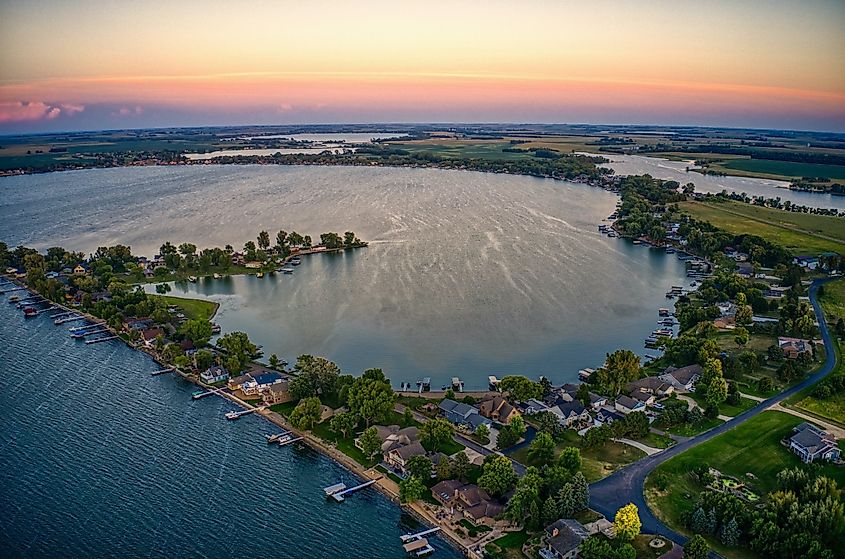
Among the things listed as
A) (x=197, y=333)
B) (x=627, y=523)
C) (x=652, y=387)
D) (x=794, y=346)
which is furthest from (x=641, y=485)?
(x=197, y=333)

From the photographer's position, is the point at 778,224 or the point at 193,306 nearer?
the point at 193,306

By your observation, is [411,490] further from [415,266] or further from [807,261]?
[807,261]

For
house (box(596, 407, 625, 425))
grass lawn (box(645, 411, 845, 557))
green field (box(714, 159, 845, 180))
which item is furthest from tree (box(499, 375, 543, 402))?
green field (box(714, 159, 845, 180))

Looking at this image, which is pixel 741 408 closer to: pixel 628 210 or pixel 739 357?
pixel 739 357

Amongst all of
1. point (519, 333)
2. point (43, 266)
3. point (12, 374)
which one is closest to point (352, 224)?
point (43, 266)

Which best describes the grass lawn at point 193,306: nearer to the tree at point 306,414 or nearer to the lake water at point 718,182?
the tree at point 306,414

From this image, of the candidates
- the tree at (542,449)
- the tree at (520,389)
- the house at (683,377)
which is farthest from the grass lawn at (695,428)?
the tree at (542,449)
